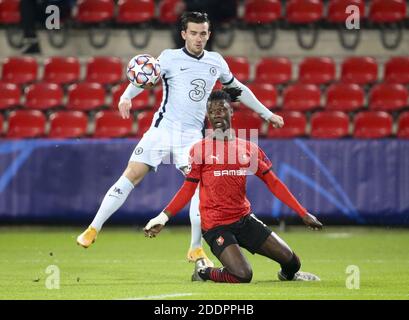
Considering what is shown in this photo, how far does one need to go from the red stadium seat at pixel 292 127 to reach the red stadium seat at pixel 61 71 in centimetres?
337

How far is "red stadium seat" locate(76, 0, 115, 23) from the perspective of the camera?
16734mm

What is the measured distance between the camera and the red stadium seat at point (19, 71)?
16109mm

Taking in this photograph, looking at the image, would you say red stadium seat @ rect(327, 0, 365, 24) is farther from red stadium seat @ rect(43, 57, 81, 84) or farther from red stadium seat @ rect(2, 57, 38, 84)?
red stadium seat @ rect(2, 57, 38, 84)

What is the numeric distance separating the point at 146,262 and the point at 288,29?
731cm

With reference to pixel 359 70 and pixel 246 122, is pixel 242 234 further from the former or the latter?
pixel 359 70

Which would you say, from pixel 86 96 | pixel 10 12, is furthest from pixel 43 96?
pixel 10 12

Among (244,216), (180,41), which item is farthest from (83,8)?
(244,216)

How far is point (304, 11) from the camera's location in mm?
16484

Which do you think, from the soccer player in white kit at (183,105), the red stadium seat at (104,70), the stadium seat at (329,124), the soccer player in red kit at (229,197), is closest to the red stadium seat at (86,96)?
the red stadium seat at (104,70)

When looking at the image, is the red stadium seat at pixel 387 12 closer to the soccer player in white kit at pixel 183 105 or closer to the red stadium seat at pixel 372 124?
the red stadium seat at pixel 372 124

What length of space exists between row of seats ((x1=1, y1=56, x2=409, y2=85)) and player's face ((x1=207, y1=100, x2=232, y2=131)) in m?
7.45

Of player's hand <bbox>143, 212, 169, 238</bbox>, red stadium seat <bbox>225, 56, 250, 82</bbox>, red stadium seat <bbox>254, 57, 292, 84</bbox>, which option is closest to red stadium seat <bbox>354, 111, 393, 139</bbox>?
red stadium seat <bbox>254, 57, 292, 84</bbox>

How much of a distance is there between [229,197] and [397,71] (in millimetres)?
8061
